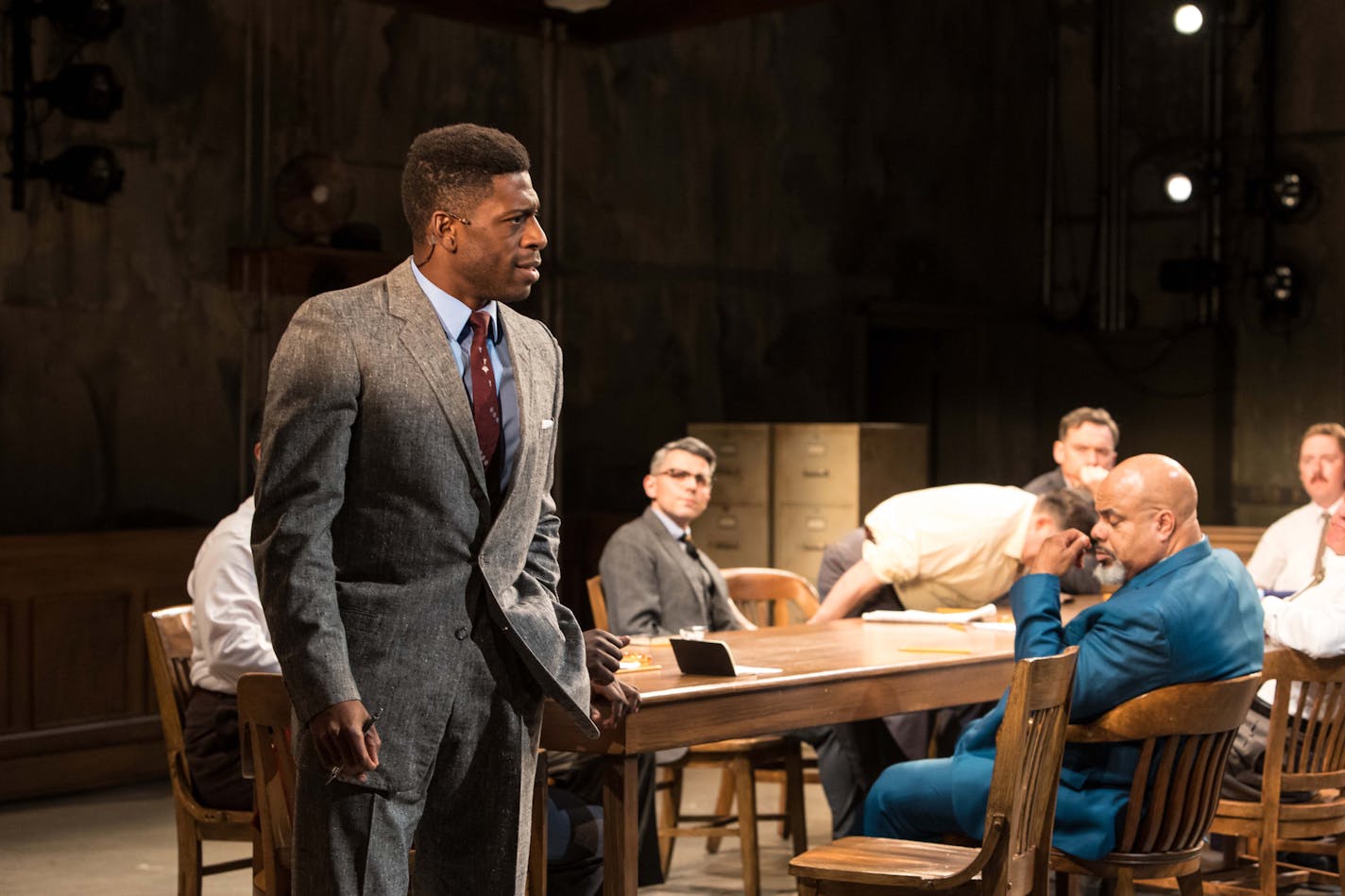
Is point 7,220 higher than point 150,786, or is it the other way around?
point 7,220

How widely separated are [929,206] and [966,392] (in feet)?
3.85

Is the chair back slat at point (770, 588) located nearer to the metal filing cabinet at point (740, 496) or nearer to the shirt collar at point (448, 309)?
the metal filing cabinet at point (740, 496)

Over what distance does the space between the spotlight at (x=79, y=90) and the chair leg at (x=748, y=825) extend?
3590 mm

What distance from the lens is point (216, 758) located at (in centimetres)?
401

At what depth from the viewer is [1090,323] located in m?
10.9

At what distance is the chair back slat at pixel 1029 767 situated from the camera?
3105 millimetres

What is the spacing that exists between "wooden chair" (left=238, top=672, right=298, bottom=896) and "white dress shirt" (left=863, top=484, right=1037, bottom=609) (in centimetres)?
222

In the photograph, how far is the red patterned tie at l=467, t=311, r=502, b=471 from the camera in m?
2.25

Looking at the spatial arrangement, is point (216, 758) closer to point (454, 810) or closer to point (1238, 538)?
point (454, 810)

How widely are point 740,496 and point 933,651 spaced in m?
4.45

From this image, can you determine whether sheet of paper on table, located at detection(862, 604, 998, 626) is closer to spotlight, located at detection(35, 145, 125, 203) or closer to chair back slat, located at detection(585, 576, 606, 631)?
chair back slat, located at detection(585, 576, 606, 631)

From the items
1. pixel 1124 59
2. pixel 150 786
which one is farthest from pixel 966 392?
pixel 150 786

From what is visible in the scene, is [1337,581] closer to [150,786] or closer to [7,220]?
[150,786]

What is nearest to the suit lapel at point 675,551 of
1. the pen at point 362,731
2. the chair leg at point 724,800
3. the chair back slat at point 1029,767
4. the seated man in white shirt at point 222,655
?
the chair leg at point 724,800
